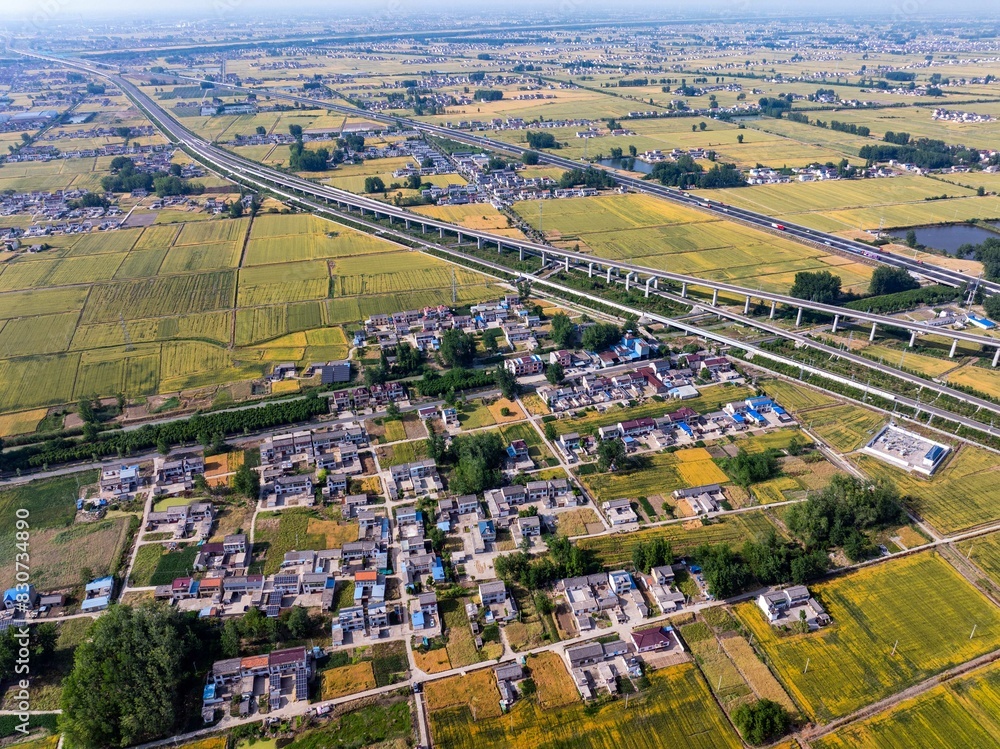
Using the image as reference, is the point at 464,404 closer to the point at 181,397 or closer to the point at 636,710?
the point at 181,397

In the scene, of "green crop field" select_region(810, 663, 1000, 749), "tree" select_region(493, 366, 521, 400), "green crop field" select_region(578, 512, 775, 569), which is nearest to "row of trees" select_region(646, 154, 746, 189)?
"tree" select_region(493, 366, 521, 400)

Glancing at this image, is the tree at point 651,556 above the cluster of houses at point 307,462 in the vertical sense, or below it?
above

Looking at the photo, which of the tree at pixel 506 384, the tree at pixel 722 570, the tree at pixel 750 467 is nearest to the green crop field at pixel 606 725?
the tree at pixel 722 570

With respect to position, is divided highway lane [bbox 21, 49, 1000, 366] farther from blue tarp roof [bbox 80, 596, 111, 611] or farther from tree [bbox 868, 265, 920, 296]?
blue tarp roof [bbox 80, 596, 111, 611]

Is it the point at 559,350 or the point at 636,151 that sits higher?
the point at 636,151

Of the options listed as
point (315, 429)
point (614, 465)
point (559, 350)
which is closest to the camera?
point (614, 465)

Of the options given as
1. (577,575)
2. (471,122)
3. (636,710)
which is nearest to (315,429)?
(577,575)

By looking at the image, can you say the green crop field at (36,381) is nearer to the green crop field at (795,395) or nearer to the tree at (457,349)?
the tree at (457,349)
